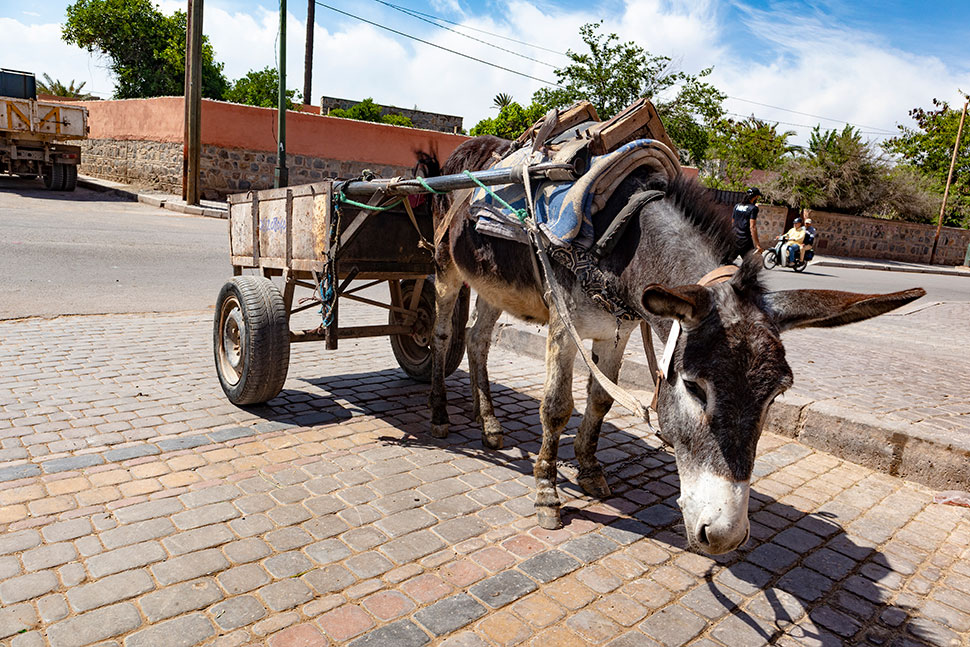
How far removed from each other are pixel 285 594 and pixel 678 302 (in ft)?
6.29

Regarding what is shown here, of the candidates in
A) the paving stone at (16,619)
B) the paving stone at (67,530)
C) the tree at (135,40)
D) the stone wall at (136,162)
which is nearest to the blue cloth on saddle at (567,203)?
the paving stone at (67,530)

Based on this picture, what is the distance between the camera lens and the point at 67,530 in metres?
2.89

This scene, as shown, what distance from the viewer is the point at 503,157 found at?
13.6 feet

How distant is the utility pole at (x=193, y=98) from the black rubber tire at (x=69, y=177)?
361 cm

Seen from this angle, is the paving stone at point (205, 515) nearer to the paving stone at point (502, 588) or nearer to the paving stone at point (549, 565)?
the paving stone at point (502, 588)

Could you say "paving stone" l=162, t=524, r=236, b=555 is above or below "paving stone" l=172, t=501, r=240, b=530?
below

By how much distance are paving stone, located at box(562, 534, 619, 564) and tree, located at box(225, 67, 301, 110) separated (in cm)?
3566

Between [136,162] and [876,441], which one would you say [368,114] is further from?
[876,441]

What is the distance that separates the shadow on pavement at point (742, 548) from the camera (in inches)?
103

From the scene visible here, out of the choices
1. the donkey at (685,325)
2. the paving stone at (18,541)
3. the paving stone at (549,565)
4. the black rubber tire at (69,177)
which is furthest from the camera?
the black rubber tire at (69,177)

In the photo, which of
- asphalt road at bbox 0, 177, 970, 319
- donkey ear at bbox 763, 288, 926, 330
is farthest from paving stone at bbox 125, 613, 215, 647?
asphalt road at bbox 0, 177, 970, 319

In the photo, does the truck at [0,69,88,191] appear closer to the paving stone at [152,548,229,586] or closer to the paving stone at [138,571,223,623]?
the paving stone at [152,548,229,586]

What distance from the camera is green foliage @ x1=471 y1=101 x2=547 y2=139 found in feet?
92.7

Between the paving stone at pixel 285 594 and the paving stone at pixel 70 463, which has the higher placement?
the paving stone at pixel 70 463
